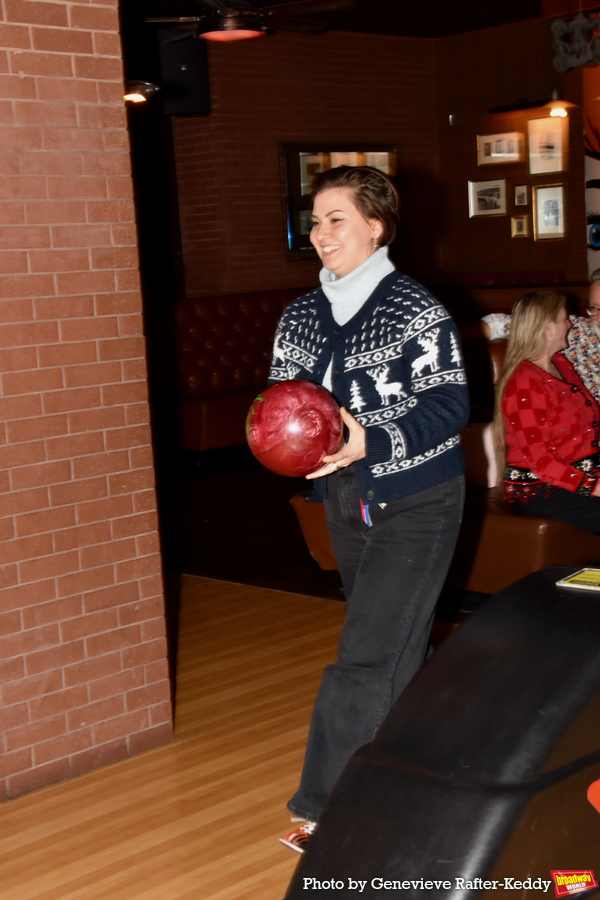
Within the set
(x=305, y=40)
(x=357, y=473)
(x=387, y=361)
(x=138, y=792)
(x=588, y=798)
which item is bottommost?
(x=138, y=792)

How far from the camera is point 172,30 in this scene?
769 centimetres

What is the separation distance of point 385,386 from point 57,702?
1.59m

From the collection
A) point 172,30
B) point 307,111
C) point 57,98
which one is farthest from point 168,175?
point 57,98

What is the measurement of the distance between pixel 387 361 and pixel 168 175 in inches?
321

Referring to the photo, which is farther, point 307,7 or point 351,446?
point 307,7

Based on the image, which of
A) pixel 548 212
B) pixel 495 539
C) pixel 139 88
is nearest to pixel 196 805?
pixel 495 539

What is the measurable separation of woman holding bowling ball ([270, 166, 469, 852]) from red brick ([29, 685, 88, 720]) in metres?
0.98

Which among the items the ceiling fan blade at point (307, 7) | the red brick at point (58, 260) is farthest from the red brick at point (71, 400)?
the ceiling fan blade at point (307, 7)

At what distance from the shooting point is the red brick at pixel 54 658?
3.23 meters

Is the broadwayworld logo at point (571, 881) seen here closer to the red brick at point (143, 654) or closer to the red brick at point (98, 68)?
the red brick at point (143, 654)

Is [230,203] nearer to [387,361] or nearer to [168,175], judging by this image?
[168,175]

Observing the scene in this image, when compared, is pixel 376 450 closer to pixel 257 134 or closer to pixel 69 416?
pixel 69 416

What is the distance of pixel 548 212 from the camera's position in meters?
10.8

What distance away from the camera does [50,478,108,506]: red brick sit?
3.25 meters
